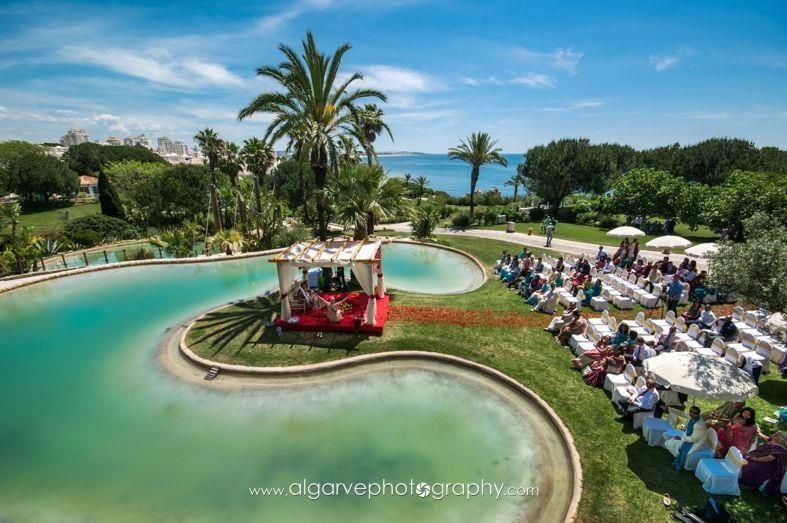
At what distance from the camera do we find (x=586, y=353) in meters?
12.0

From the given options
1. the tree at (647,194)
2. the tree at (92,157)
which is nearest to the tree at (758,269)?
the tree at (647,194)

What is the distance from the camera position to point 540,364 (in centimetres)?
1245

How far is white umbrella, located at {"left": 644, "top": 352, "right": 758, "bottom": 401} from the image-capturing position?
792cm

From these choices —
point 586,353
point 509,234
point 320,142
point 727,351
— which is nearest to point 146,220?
point 320,142

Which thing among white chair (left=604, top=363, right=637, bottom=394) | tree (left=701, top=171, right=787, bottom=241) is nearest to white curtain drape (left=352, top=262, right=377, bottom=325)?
white chair (left=604, top=363, right=637, bottom=394)

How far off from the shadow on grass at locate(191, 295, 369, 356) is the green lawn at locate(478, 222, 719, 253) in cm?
2595

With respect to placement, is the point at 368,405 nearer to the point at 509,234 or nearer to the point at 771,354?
the point at 771,354

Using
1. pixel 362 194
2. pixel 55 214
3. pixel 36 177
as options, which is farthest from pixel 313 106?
pixel 36 177

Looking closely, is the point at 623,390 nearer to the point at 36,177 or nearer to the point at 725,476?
the point at 725,476

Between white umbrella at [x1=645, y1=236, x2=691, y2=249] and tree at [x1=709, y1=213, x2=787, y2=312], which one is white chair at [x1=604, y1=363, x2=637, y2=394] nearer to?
tree at [x1=709, y1=213, x2=787, y2=312]

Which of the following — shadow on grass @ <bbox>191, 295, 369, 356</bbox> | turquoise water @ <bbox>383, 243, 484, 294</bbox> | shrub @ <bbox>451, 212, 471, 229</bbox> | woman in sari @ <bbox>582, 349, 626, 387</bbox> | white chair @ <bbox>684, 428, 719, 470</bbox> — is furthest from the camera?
shrub @ <bbox>451, 212, 471, 229</bbox>

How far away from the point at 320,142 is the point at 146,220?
131 feet

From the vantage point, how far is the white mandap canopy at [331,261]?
1437 cm

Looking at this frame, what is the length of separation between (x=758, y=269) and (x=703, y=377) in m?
3.49
